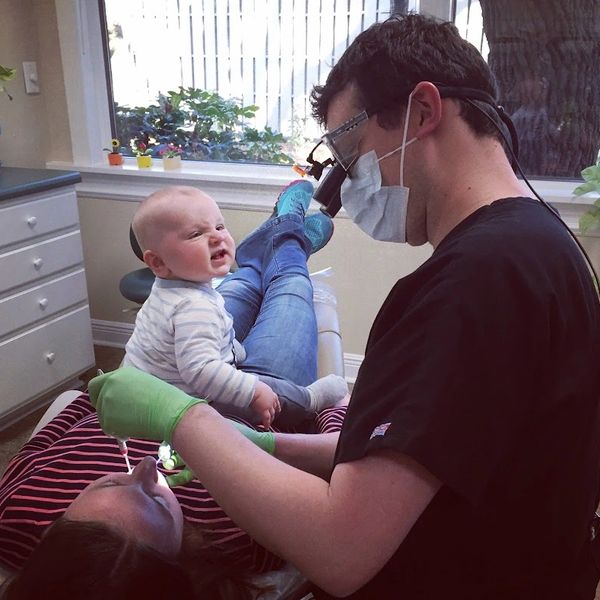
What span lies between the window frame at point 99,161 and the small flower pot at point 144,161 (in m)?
0.04

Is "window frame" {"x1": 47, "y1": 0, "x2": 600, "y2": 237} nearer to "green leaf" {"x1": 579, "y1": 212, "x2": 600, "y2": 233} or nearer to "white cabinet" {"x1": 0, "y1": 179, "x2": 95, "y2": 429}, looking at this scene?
"white cabinet" {"x1": 0, "y1": 179, "x2": 95, "y2": 429}

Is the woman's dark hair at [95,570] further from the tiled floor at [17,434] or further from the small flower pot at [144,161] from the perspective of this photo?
the small flower pot at [144,161]

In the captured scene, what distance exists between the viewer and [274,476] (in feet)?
2.58

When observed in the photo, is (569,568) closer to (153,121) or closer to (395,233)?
(395,233)

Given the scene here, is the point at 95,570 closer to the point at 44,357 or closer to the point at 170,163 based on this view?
the point at 44,357

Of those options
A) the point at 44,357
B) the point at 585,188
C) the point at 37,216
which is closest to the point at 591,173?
the point at 585,188

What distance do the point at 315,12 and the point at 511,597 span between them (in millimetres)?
2378

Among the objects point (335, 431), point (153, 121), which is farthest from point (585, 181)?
point (153, 121)

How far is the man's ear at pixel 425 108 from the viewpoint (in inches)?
33.4

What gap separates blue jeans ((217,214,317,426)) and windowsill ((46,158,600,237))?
68 cm

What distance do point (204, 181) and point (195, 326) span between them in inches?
62.3

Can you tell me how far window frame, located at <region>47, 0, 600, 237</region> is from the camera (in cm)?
276

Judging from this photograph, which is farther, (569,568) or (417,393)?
(569,568)

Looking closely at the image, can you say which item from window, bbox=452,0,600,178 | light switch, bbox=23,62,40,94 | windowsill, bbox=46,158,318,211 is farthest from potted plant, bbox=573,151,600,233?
light switch, bbox=23,62,40,94
